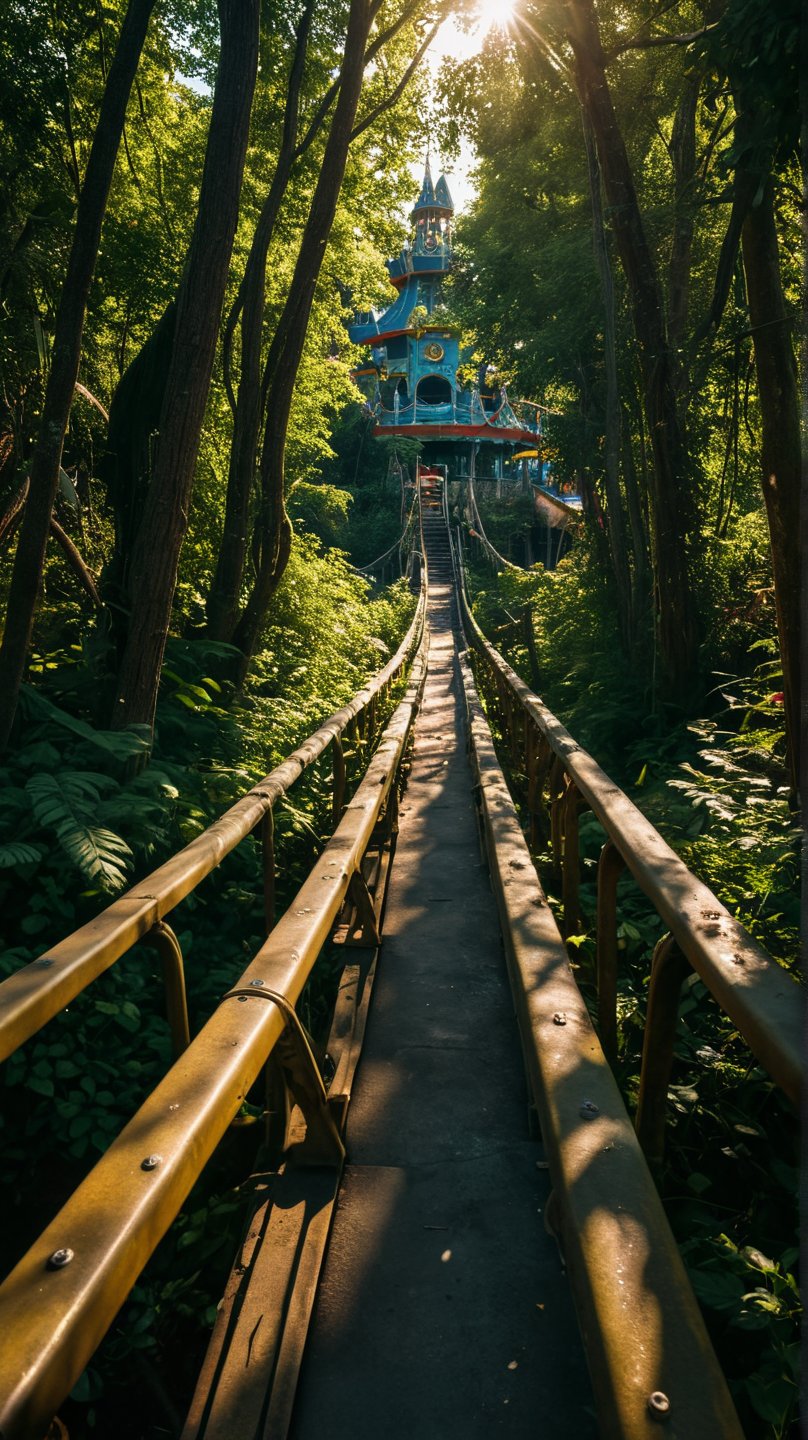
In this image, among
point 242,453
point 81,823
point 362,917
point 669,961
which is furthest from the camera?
point 242,453

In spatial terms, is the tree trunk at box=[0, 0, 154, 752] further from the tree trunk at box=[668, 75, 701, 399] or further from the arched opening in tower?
the arched opening in tower

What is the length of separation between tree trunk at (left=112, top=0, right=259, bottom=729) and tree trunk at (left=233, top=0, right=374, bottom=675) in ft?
8.37

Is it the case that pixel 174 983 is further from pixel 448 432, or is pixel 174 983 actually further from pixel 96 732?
pixel 448 432

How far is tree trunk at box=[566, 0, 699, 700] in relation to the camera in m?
8.09

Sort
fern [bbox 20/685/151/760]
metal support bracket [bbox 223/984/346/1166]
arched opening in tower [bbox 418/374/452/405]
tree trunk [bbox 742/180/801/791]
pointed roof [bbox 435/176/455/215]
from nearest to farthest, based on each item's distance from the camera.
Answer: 1. metal support bracket [bbox 223/984/346/1166]
2. fern [bbox 20/685/151/760]
3. tree trunk [bbox 742/180/801/791]
4. arched opening in tower [bbox 418/374/452/405]
5. pointed roof [bbox 435/176/455/215]

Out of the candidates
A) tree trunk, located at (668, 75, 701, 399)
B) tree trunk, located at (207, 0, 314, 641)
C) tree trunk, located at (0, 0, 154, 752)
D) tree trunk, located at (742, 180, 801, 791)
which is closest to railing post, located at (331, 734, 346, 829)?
tree trunk, located at (0, 0, 154, 752)

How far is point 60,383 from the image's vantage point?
5188 mm

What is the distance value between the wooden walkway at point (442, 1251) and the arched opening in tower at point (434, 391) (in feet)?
→ 155

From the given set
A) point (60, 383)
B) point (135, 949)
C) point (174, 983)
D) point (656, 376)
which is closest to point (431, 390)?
point (656, 376)

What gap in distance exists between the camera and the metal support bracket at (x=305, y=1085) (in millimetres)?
2039

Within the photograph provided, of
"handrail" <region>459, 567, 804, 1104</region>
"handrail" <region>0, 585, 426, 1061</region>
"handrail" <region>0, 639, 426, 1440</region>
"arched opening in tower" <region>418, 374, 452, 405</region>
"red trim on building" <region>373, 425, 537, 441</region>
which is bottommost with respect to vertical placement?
"handrail" <region>0, 639, 426, 1440</region>

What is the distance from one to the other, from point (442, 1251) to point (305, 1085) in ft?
1.74

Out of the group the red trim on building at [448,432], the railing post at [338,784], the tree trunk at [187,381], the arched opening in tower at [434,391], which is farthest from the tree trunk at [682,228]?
the arched opening in tower at [434,391]

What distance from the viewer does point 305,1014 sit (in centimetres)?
394
